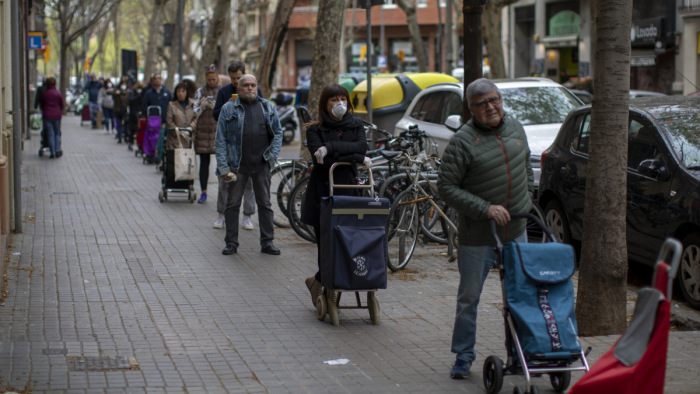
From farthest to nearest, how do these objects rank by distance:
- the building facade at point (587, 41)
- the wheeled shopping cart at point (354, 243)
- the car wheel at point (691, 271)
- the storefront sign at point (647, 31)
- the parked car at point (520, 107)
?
the storefront sign at point (647, 31), the building facade at point (587, 41), the parked car at point (520, 107), the car wheel at point (691, 271), the wheeled shopping cart at point (354, 243)

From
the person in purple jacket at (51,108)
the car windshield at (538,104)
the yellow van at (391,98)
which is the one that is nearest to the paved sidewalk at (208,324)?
the car windshield at (538,104)

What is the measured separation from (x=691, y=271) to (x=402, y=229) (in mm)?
2812

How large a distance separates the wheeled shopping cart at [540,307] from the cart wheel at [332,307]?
230 centimetres

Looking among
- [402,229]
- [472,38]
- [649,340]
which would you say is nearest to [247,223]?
[402,229]

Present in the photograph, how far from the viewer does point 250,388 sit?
6.09 m

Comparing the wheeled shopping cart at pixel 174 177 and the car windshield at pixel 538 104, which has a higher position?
the car windshield at pixel 538 104

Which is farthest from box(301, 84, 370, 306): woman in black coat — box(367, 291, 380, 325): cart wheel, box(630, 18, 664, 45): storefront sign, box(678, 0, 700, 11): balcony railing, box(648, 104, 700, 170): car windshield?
box(630, 18, 664, 45): storefront sign

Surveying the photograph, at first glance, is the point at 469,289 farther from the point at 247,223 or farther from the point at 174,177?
the point at 174,177

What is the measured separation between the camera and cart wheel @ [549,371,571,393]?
5798mm

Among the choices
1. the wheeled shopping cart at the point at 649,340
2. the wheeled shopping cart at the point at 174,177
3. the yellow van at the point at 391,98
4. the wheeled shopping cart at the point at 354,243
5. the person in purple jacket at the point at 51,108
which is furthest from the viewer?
the person in purple jacket at the point at 51,108

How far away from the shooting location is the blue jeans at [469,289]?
6.18 meters

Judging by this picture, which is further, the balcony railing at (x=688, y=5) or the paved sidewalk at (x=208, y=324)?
the balcony railing at (x=688, y=5)

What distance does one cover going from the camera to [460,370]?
627cm

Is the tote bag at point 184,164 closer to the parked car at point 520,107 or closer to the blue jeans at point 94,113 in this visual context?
the parked car at point 520,107
